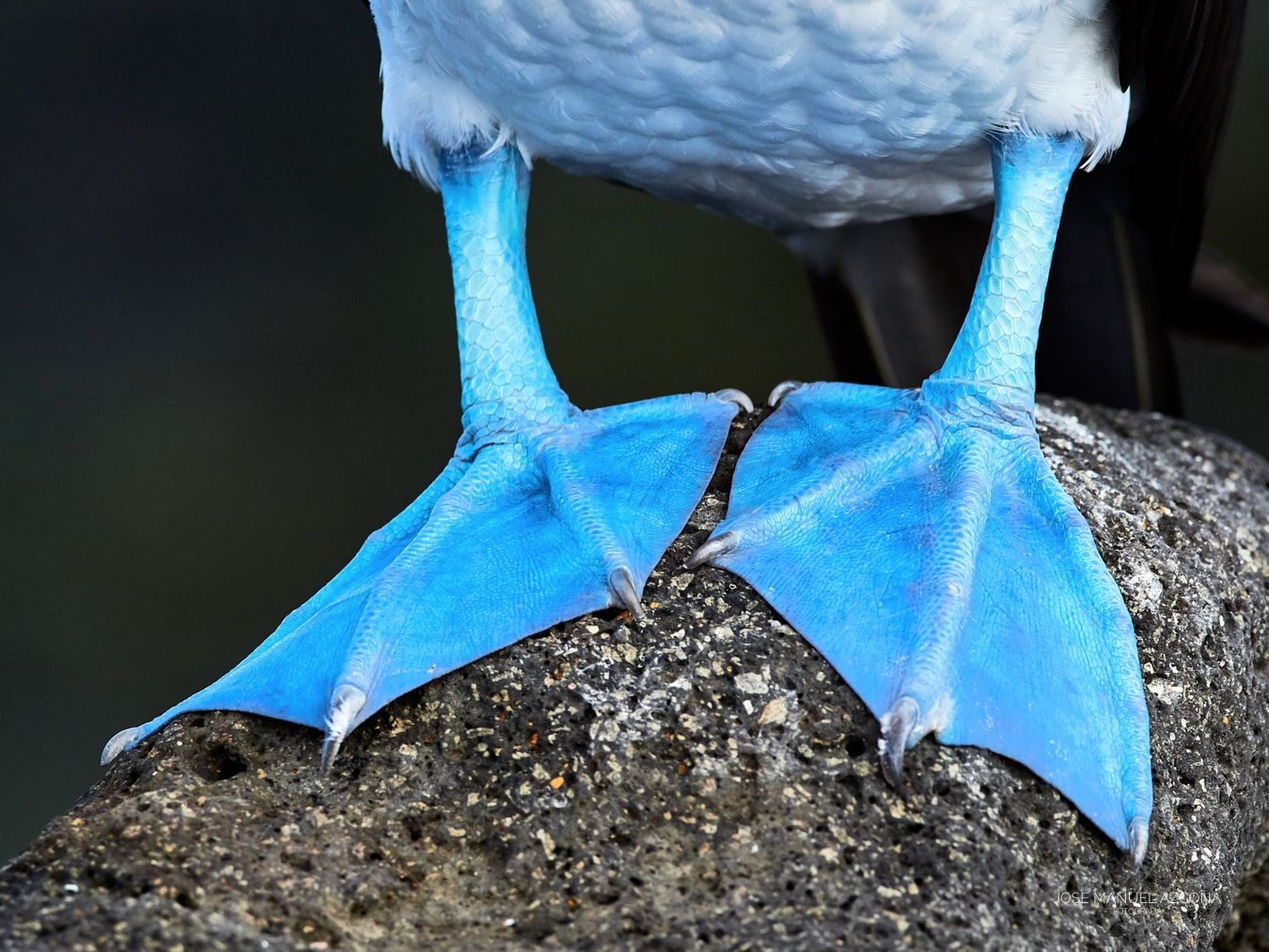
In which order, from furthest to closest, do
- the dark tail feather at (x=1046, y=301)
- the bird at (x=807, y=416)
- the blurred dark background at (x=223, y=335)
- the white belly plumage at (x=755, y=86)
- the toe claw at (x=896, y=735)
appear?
the blurred dark background at (x=223, y=335), the dark tail feather at (x=1046, y=301), the white belly plumage at (x=755, y=86), the bird at (x=807, y=416), the toe claw at (x=896, y=735)

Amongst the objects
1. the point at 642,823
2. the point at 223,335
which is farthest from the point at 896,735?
the point at 223,335

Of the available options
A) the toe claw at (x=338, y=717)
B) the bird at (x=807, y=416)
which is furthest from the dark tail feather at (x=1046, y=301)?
the toe claw at (x=338, y=717)

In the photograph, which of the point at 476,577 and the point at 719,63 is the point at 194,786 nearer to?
the point at 476,577

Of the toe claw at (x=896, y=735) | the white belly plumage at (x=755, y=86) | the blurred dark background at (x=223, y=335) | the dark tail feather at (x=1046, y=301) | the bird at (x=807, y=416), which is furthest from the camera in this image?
the blurred dark background at (x=223, y=335)

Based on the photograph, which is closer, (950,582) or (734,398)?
(950,582)

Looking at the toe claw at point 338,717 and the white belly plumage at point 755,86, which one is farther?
the white belly plumage at point 755,86

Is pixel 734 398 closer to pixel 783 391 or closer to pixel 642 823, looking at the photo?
pixel 783 391

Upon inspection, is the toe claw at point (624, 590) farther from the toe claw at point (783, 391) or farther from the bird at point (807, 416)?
the toe claw at point (783, 391)

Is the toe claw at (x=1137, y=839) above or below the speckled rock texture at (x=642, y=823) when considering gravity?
below
